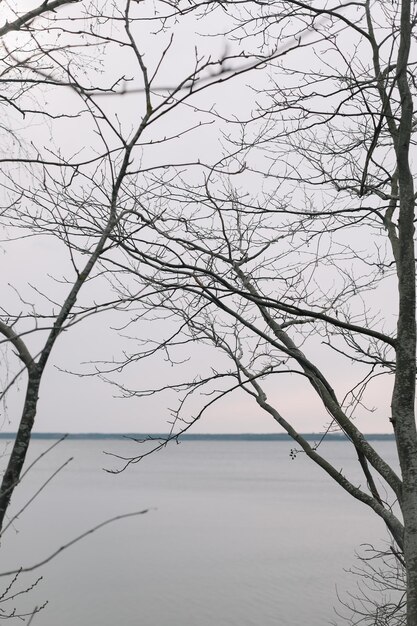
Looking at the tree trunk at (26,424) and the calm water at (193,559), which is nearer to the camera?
the tree trunk at (26,424)

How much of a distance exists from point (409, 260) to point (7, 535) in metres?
36.7

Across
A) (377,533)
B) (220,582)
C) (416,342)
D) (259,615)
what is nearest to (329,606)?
(259,615)

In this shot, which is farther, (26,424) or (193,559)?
(193,559)

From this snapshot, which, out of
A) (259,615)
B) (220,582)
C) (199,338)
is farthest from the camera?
(220,582)

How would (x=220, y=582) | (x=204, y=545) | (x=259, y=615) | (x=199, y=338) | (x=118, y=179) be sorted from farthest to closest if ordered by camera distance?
Answer: (x=204, y=545), (x=220, y=582), (x=259, y=615), (x=199, y=338), (x=118, y=179)

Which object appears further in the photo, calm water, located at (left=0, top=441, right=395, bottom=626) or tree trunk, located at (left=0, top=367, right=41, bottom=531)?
calm water, located at (left=0, top=441, right=395, bottom=626)

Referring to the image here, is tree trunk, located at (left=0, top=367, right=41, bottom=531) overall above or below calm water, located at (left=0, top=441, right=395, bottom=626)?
above

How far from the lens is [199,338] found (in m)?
6.47

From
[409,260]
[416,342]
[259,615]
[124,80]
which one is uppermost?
[124,80]

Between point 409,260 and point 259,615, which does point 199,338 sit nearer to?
point 409,260

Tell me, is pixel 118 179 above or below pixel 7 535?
above

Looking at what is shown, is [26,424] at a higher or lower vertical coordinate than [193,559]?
higher

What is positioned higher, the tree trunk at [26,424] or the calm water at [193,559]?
the tree trunk at [26,424]

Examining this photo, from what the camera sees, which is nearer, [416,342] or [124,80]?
[124,80]
